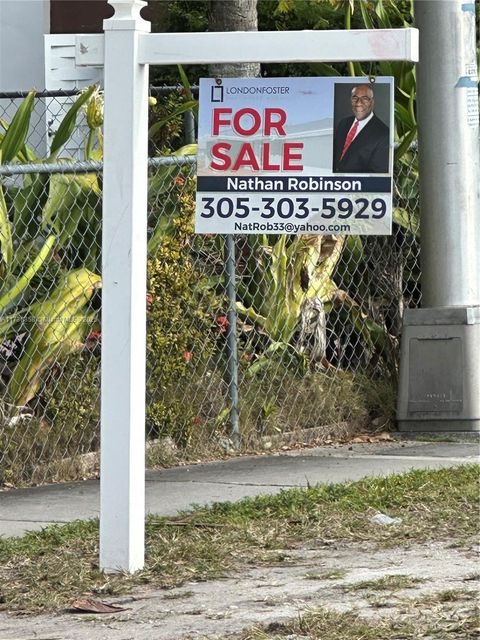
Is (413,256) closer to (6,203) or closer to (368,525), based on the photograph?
(6,203)

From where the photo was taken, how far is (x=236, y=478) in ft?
25.7

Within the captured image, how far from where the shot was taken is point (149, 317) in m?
8.44

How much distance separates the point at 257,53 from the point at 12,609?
238 cm

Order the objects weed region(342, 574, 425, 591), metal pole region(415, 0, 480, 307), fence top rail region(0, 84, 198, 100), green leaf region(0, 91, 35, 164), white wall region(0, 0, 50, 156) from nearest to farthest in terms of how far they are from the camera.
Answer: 1. weed region(342, 574, 425, 591)
2. green leaf region(0, 91, 35, 164)
3. metal pole region(415, 0, 480, 307)
4. fence top rail region(0, 84, 198, 100)
5. white wall region(0, 0, 50, 156)

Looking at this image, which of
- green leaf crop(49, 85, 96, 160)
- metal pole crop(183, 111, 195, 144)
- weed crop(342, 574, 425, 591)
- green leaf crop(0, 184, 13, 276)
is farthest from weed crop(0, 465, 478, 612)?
metal pole crop(183, 111, 195, 144)

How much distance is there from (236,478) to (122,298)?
2.51 metres

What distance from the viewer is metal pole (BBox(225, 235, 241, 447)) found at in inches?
348

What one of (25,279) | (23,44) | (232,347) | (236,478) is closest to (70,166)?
(25,279)

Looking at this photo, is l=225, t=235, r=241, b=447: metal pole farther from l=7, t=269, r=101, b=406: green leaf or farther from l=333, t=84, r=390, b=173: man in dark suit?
l=333, t=84, r=390, b=173: man in dark suit

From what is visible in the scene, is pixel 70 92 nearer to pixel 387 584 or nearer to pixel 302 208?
pixel 302 208

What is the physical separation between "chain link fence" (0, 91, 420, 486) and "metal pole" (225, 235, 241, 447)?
0.01m

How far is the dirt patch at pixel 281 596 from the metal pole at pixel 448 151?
147 inches

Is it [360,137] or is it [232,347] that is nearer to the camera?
[360,137]

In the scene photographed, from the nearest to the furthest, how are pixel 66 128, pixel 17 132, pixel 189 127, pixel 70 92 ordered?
pixel 17 132
pixel 66 128
pixel 189 127
pixel 70 92
